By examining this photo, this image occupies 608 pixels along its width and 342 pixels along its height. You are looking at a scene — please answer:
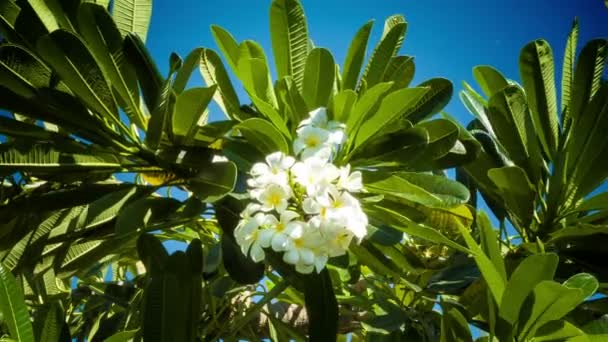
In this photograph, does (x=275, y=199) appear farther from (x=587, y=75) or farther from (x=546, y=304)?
(x=587, y=75)

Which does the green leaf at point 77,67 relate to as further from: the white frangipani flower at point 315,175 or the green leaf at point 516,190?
the green leaf at point 516,190

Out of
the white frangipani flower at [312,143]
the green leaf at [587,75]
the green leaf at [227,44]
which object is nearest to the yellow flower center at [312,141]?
the white frangipani flower at [312,143]

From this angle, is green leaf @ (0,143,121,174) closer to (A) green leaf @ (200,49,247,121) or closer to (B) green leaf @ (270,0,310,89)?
(A) green leaf @ (200,49,247,121)

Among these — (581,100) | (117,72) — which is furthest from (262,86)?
(581,100)

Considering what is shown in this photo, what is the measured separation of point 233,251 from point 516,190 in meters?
0.55

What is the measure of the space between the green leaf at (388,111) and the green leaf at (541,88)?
404 mm

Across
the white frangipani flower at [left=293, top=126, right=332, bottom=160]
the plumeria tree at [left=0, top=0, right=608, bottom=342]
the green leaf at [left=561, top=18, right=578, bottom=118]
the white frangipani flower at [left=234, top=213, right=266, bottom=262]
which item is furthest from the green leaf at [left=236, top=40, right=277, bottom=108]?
the green leaf at [left=561, top=18, right=578, bottom=118]

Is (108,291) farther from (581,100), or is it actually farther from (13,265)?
(581,100)

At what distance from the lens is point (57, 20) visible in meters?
1.28

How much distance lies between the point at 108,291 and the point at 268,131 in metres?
0.76

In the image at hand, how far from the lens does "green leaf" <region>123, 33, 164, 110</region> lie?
4.08ft

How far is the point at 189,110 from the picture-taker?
1.22m

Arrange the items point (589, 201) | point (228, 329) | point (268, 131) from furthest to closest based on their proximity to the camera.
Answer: point (228, 329), point (589, 201), point (268, 131)

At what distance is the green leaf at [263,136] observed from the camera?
112 centimetres
